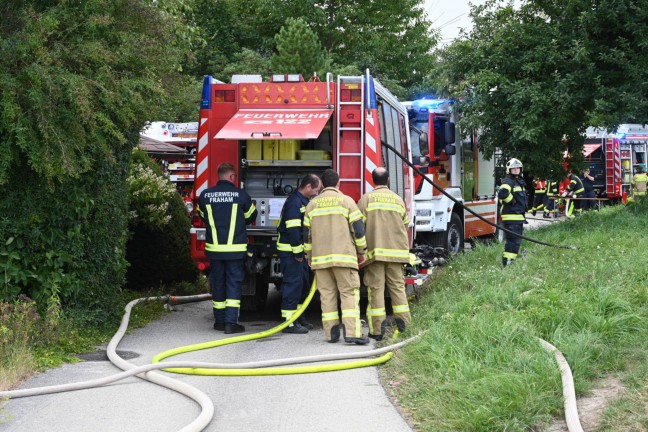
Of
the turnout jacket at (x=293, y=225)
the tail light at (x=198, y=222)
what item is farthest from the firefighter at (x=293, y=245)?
the tail light at (x=198, y=222)

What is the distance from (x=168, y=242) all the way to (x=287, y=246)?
381 cm

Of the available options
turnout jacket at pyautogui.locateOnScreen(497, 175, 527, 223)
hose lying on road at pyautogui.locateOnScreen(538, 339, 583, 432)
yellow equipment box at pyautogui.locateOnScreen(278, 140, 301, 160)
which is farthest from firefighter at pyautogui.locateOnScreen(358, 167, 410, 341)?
turnout jacket at pyautogui.locateOnScreen(497, 175, 527, 223)

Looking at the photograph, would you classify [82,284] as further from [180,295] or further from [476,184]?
[476,184]

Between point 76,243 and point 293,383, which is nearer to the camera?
point 293,383

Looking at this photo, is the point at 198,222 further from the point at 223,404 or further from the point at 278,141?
the point at 223,404

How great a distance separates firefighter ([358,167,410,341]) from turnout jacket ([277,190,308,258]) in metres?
0.80

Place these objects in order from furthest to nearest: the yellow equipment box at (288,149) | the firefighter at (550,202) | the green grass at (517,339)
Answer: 1. the firefighter at (550,202)
2. the yellow equipment box at (288,149)
3. the green grass at (517,339)

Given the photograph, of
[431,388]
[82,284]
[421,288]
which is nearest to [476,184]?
[421,288]

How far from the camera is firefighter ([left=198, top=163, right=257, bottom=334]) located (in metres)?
9.64

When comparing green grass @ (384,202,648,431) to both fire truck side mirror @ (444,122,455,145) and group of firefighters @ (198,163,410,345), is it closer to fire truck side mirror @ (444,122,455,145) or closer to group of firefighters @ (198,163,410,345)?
group of firefighters @ (198,163,410,345)

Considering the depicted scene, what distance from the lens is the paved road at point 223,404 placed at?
19.2 ft

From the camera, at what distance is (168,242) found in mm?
13008

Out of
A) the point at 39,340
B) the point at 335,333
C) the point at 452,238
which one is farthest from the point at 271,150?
the point at 452,238

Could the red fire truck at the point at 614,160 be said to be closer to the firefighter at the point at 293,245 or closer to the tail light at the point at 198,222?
the tail light at the point at 198,222
